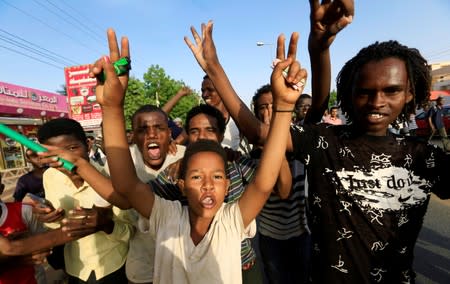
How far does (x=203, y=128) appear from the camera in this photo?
7.47 feet

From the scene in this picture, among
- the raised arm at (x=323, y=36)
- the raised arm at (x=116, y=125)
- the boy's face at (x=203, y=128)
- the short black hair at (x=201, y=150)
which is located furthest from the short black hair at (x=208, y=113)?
the raised arm at (x=116, y=125)

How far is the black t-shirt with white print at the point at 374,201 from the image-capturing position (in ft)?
4.52

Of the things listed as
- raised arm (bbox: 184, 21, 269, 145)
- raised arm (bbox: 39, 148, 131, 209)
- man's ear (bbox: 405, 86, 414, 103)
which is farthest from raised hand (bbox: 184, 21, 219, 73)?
man's ear (bbox: 405, 86, 414, 103)

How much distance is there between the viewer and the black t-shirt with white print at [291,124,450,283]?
4.52 ft

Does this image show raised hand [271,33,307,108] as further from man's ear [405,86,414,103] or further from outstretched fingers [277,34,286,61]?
man's ear [405,86,414,103]

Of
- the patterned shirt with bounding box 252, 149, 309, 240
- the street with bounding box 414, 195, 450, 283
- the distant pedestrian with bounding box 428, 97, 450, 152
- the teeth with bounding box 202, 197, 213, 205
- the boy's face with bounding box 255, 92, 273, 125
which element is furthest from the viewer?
the distant pedestrian with bounding box 428, 97, 450, 152

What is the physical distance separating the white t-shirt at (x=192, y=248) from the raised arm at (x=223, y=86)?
1.33 feet

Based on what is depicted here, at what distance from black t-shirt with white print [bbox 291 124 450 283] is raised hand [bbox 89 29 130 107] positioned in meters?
0.84

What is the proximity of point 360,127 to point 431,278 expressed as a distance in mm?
2507

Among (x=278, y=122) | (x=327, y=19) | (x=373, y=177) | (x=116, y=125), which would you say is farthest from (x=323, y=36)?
(x=116, y=125)

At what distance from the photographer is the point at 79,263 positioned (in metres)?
1.91

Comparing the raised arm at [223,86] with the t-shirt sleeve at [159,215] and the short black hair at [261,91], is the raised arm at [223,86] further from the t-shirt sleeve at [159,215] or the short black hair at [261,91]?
the short black hair at [261,91]

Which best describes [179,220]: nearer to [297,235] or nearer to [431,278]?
[297,235]

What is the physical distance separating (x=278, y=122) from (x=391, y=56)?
0.67 meters
